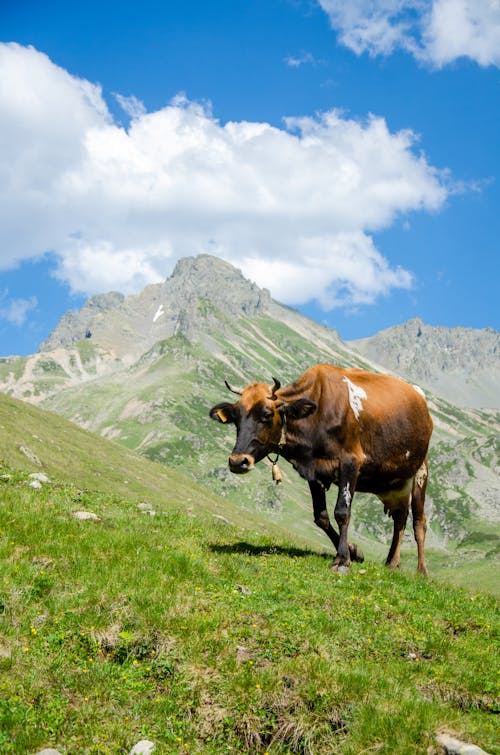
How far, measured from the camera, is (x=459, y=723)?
7586mm

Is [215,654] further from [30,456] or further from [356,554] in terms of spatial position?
[30,456]

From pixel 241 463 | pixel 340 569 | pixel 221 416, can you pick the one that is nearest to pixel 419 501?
pixel 340 569

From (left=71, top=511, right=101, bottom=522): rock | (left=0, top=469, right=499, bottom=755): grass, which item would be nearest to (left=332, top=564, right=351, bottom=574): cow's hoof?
(left=0, top=469, right=499, bottom=755): grass

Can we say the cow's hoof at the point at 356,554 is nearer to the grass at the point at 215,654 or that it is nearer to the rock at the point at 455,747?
the grass at the point at 215,654

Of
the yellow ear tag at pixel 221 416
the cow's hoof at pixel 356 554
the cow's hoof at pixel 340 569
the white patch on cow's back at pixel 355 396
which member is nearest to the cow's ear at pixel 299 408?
the white patch on cow's back at pixel 355 396

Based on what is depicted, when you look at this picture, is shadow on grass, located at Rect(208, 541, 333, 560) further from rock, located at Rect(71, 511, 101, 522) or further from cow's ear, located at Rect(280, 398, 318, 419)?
cow's ear, located at Rect(280, 398, 318, 419)

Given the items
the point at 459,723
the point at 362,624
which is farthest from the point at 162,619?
the point at 459,723

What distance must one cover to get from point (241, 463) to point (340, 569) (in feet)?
11.1

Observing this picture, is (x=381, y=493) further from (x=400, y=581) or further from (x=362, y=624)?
(x=362, y=624)

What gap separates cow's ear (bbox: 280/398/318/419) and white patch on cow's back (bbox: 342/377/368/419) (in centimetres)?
125

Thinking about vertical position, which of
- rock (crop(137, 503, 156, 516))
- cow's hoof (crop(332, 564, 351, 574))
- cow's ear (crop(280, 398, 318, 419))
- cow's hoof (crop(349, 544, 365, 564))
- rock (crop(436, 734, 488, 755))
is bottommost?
rock (crop(137, 503, 156, 516))

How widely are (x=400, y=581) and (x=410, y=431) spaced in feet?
15.2

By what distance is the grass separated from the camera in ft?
24.6

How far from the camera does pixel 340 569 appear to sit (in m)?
14.0
